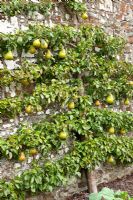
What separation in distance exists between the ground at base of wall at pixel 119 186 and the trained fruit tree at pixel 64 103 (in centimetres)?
16

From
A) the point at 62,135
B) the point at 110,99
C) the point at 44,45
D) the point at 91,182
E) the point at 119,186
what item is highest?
the point at 44,45

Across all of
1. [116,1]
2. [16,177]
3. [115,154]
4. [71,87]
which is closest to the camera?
[16,177]

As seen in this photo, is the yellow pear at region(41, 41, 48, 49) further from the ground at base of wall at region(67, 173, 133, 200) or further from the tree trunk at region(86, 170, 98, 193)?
the ground at base of wall at region(67, 173, 133, 200)

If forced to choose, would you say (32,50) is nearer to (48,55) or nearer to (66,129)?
(48,55)

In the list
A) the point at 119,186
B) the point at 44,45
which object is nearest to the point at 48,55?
the point at 44,45

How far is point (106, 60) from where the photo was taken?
4.77m

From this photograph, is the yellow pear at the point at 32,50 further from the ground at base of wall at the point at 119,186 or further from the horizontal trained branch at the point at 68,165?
the ground at base of wall at the point at 119,186

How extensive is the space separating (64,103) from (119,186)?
50.4 inches

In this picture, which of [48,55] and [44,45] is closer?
[44,45]

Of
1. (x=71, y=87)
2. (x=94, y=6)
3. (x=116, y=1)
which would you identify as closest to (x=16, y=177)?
(x=71, y=87)

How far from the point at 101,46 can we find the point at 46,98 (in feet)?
3.98

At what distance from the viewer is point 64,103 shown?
414 cm

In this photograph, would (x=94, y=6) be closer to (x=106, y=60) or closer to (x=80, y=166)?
(x=106, y=60)

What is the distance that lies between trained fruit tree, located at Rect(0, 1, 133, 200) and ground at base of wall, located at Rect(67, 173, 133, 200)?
16cm
